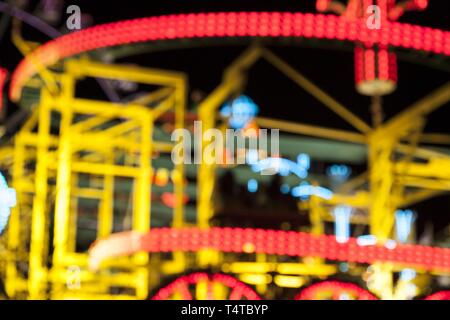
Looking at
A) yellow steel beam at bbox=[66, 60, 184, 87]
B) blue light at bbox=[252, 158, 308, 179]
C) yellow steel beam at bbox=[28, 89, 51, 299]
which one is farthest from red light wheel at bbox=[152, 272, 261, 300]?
blue light at bbox=[252, 158, 308, 179]

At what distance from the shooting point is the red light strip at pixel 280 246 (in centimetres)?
1095

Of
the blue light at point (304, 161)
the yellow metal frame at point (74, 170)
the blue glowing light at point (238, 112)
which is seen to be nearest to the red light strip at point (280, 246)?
the yellow metal frame at point (74, 170)

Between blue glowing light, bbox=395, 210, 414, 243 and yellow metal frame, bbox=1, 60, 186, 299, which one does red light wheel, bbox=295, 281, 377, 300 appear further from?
blue glowing light, bbox=395, 210, 414, 243

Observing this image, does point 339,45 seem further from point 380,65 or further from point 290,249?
point 290,249

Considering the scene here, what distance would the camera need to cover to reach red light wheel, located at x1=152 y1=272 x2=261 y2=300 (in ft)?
31.8

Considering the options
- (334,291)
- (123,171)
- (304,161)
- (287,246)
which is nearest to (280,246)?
(287,246)

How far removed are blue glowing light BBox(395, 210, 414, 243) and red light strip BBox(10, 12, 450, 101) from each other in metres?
14.0

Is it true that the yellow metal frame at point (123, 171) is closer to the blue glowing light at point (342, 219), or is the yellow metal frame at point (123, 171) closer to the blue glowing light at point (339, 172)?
the blue glowing light at point (342, 219)

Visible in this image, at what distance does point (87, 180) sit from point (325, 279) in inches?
550

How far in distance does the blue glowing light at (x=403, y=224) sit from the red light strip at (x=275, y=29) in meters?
14.0

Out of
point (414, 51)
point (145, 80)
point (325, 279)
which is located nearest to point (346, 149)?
point (145, 80)

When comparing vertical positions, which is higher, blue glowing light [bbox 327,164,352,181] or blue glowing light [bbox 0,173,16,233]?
blue glowing light [bbox 327,164,352,181]

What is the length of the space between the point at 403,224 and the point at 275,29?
15.4 meters

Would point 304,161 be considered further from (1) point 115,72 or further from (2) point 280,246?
(2) point 280,246
